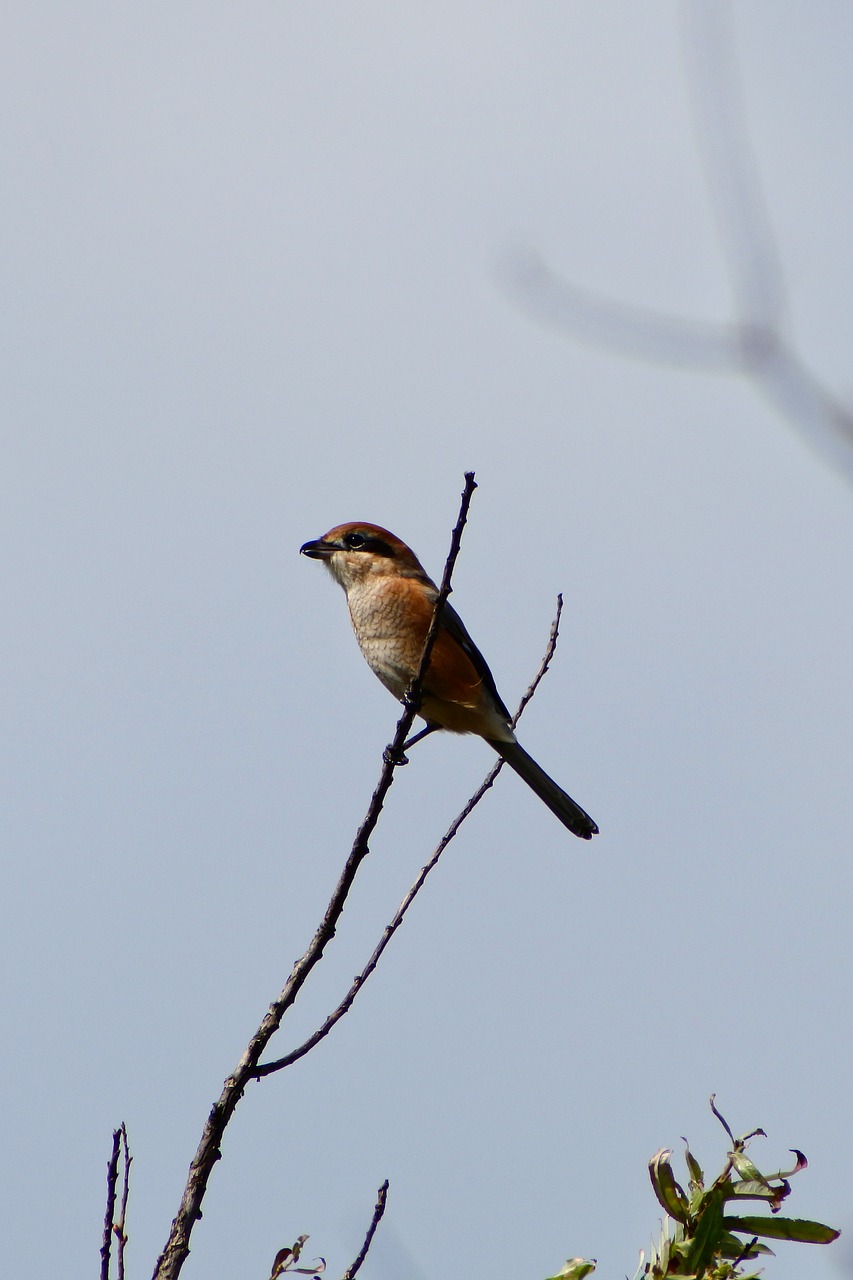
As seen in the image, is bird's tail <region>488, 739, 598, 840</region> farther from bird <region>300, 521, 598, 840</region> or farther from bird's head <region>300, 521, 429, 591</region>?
bird's head <region>300, 521, 429, 591</region>

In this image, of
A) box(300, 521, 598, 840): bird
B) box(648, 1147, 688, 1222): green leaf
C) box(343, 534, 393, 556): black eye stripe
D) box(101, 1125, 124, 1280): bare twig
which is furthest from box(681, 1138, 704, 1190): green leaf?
box(343, 534, 393, 556): black eye stripe

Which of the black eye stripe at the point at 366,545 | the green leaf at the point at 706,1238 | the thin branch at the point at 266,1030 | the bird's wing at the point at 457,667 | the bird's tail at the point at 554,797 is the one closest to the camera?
the green leaf at the point at 706,1238

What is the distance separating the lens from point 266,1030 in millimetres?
2836

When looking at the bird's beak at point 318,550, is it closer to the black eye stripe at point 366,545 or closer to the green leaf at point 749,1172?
the black eye stripe at point 366,545

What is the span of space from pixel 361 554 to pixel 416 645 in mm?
738

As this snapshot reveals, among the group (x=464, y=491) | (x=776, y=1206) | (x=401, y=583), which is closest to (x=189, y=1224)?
(x=776, y=1206)

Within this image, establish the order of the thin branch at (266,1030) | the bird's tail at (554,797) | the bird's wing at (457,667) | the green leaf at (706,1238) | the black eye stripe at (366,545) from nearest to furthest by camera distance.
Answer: the green leaf at (706,1238) → the thin branch at (266,1030) → the bird's wing at (457,667) → the bird's tail at (554,797) → the black eye stripe at (366,545)

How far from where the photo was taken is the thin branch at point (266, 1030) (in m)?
2.48

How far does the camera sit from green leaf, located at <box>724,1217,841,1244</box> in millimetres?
2129

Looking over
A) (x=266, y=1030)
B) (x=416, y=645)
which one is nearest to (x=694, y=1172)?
(x=266, y=1030)

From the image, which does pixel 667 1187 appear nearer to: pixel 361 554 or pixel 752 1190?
→ pixel 752 1190

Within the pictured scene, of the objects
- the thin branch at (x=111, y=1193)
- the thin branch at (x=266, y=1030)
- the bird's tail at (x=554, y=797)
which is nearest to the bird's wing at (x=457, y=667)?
the bird's tail at (x=554, y=797)

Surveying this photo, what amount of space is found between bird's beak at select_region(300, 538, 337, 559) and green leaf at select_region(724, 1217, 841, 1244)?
432 centimetres

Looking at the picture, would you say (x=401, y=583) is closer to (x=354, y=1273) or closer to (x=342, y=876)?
(x=342, y=876)
